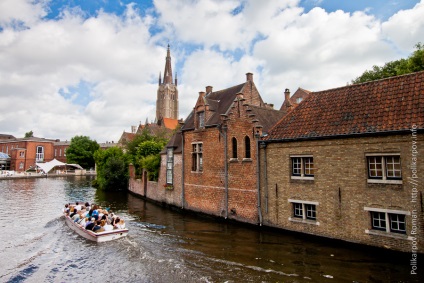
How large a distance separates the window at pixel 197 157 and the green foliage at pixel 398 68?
56.3ft

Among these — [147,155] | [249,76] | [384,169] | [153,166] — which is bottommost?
[384,169]

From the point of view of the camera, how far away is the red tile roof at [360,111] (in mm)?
12062

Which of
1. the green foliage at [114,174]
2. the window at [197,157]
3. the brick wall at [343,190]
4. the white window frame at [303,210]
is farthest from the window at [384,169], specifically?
the green foliage at [114,174]

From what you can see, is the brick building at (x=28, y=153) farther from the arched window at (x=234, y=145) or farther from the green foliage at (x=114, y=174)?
the arched window at (x=234, y=145)

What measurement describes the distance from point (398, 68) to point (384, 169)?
18038 mm

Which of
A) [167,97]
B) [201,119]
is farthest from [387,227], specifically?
[167,97]

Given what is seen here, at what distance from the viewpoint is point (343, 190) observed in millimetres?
13219

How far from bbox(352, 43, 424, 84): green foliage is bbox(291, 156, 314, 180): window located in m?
14.0

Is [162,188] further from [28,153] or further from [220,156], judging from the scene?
[28,153]

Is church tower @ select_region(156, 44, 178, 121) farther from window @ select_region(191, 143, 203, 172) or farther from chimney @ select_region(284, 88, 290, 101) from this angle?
window @ select_region(191, 143, 203, 172)

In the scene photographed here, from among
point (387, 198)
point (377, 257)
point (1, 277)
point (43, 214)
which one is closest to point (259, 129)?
point (387, 198)

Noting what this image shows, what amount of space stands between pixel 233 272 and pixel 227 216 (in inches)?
325

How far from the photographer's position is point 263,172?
1677cm

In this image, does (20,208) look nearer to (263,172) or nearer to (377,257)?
(263,172)
